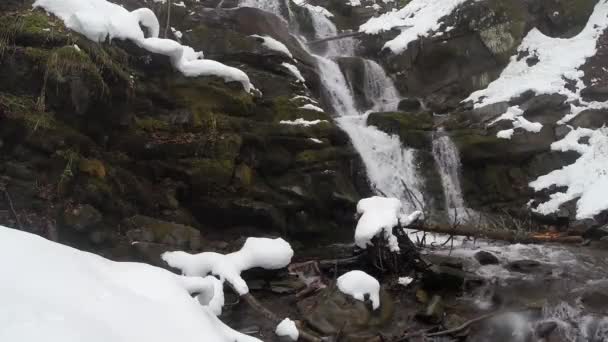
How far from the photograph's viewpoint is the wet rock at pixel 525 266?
8516mm

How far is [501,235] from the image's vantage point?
9.45 m

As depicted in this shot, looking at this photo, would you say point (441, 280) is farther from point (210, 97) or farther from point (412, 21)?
point (412, 21)

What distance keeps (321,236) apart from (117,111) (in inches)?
199

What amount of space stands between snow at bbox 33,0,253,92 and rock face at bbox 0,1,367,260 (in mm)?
187

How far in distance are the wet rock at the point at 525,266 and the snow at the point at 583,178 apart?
3998 millimetres

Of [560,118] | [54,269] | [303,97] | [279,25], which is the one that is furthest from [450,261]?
[279,25]

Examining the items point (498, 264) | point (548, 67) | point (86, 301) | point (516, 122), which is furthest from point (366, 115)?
point (86, 301)

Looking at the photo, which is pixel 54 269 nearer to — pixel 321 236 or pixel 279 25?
pixel 321 236

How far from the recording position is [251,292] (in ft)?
23.4

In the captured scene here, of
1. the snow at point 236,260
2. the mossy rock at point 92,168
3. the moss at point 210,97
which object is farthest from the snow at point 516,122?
the mossy rock at point 92,168

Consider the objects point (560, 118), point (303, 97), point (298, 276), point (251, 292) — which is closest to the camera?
point (251, 292)

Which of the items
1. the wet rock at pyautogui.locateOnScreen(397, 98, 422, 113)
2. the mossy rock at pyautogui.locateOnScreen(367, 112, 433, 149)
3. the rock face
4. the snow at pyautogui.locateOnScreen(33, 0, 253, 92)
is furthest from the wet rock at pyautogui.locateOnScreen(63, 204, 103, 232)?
the wet rock at pyautogui.locateOnScreen(397, 98, 422, 113)

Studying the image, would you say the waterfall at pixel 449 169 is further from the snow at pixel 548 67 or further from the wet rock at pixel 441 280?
the wet rock at pixel 441 280

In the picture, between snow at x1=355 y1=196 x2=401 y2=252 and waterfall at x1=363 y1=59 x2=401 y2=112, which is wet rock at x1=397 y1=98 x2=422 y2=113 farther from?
snow at x1=355 y1=196 x2=401 y2=252
